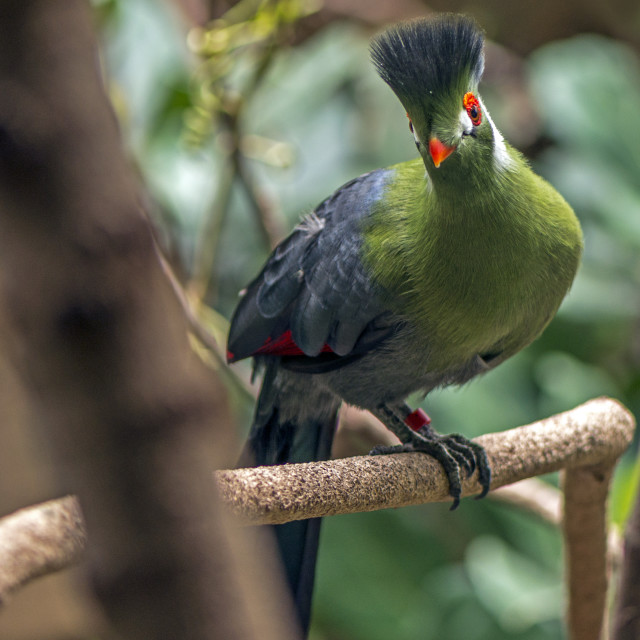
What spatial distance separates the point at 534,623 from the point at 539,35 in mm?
3301

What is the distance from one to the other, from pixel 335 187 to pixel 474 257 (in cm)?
146

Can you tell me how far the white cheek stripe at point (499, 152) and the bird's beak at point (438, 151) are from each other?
0.13 meters

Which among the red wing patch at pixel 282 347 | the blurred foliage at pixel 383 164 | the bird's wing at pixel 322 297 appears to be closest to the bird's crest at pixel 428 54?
the bird's wing at pixel 322 297

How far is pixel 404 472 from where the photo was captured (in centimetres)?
124

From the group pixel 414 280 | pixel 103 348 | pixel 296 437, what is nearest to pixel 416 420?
pixel 296 437

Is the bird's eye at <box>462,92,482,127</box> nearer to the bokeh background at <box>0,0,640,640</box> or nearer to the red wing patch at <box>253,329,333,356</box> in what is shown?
the red wing patch at <box>253,329,333,356</box>

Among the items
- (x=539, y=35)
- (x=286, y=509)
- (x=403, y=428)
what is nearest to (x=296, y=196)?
(x=403, y=428)

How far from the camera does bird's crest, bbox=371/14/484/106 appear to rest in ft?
3.80

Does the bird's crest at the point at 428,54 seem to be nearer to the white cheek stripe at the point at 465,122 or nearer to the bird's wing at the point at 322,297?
the white cheek stripe at the point at 465,122

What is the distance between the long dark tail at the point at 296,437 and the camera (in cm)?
152

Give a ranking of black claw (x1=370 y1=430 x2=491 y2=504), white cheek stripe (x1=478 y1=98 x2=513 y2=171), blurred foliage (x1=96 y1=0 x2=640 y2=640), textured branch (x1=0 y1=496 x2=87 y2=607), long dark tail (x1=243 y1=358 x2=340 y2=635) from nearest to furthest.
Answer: textured branch (x1=0 y1=496 x2=87 y2=607)
white cheek stripe (x1=478 y1=98 x2=513 y2=171)
black claw (x1=370 y1=430 x2=491 y2=504)
long dark tail (x1=243 y1=358 x2=340 y2=635)
blurred foliage (x1=96 y1=0 x2=640 y2=640)

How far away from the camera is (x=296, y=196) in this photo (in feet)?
9.04

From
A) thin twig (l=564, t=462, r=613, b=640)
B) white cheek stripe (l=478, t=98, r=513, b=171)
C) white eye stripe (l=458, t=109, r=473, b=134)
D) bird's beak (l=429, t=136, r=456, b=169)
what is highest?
white eye stripe (l=458, t=109, r=473, b=134)

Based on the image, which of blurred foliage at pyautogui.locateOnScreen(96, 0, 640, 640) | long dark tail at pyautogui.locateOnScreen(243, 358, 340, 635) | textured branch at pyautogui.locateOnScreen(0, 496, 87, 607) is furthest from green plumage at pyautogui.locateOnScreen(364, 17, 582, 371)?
blurred foliage at pyautogui.locateOnScreen(96, 0, 640, 640)
